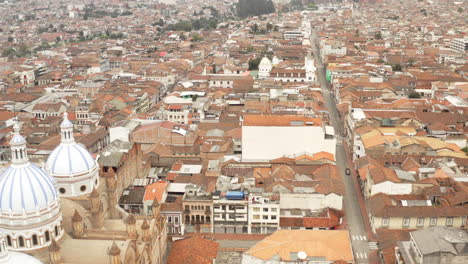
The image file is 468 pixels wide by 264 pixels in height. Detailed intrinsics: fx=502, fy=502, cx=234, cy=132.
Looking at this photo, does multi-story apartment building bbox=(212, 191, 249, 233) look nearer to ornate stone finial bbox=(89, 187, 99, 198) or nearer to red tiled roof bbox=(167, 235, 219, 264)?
red tiled roof bbox=(167, 235, 219, 264)

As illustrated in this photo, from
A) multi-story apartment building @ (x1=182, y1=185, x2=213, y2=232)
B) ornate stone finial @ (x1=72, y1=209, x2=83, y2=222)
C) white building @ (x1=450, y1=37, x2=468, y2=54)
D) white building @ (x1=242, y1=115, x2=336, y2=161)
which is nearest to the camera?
ornate stone finial @ (x1=72, y1=209, x2=83, y2=222)

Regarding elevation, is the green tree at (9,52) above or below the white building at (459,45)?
below

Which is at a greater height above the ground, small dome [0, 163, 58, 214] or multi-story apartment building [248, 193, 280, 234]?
small dome [0, 163, 58, 214]

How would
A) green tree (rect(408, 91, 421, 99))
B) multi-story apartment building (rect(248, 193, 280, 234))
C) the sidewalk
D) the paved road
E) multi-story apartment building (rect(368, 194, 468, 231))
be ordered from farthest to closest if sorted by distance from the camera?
1. green tree (rect(408, 91, 421, 99))
2. the sidewalk
3. multi-story apartment building (rect(248, 193, 280, 234))
4. multi-story apartment building (rect(368, 194, 468, 231))
5. the paved road

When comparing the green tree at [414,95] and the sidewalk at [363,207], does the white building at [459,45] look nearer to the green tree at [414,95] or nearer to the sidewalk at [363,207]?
the green tree at [414,95]

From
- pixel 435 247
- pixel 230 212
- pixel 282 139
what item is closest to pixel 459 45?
pixel 282 139

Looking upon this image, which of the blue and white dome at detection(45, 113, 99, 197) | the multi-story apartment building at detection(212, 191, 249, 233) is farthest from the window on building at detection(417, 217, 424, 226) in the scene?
the blue and white dome at detection(45, 113, 99, 197)

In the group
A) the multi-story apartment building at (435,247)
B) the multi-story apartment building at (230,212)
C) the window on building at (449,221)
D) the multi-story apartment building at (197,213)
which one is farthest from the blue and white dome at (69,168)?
the window on building at (449,221)
